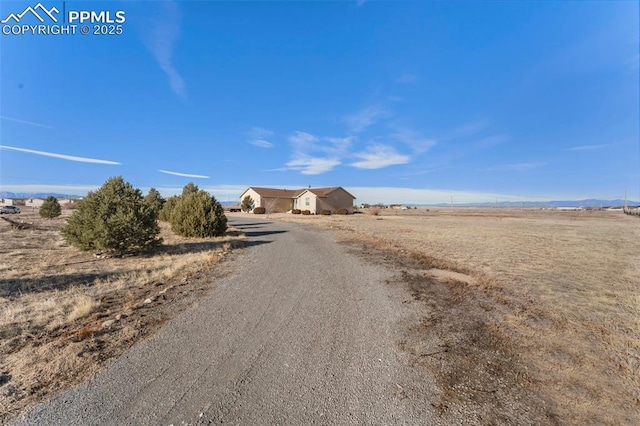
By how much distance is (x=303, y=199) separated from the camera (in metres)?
54.3

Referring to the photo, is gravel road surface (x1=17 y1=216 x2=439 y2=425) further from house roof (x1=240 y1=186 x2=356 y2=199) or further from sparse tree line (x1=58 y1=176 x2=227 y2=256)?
house roof (x1=240 y1=186 x2=356 y2=199)

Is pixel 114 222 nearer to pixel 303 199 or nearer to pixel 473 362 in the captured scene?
pixel 473 362

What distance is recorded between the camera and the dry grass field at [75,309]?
3.25 meters

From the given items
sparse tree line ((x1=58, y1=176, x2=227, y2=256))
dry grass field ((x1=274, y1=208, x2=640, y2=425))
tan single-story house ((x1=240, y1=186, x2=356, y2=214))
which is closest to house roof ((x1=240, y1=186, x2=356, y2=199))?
tan single-story house ((x1=240, y1=186, x2=356, y2=214))

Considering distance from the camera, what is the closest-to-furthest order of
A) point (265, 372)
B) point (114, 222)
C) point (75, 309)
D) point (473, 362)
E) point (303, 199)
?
point (265, 372), point (473, 362), point (75, 309), point (114, 222), point (303, 199)

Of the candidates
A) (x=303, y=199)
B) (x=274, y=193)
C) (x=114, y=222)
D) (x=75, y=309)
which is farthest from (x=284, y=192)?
(x=75, y=309)

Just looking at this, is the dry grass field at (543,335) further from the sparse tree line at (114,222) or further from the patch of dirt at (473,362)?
the sparse tree line at (114,222)

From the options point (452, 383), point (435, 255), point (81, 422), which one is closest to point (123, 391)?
point (81, 422)

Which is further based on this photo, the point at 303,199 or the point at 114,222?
the point at 303,199

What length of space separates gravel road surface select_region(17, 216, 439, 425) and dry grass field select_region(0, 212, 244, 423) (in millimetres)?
383

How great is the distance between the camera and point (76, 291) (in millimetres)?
6703

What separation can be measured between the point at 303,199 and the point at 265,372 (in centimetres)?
5131

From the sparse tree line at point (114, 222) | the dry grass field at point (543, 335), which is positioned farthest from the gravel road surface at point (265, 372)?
the sparse tree line at point (114, 222)

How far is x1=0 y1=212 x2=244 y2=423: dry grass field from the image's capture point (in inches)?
128
